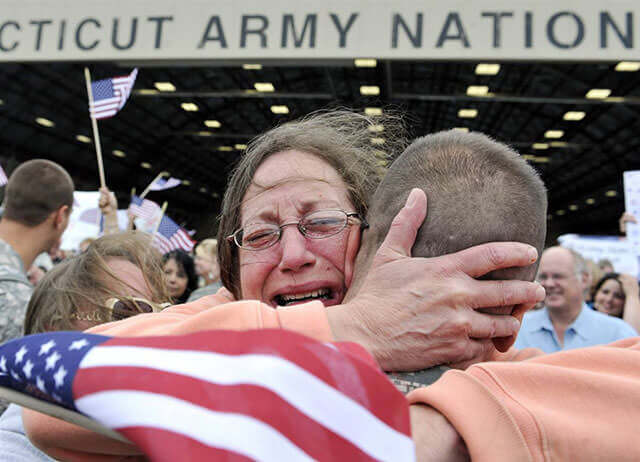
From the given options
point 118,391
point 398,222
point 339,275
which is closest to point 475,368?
point 398,222

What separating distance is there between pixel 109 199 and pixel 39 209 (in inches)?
34.7

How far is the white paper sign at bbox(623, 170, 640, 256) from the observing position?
556 centimetres

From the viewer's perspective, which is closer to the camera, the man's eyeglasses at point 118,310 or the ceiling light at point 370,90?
the man's eyeglasses at point 118,310

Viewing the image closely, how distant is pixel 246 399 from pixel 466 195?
63cm

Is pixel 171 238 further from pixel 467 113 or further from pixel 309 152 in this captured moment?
pixel 467 113

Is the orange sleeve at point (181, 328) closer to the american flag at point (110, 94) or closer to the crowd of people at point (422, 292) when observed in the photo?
the crowd of people at point (422, 292)

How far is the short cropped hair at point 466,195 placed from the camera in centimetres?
106

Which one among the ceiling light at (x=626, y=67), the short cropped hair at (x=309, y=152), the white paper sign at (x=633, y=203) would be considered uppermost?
the ceiling light at (x=626, y=67)

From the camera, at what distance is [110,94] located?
5.82 m

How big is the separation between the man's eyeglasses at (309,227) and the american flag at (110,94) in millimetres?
4691

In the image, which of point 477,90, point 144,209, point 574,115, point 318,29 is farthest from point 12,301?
point 574,115

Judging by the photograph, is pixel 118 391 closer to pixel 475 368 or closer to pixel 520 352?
pixel 475 368

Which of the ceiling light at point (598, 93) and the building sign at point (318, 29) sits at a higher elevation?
the ceiling light at point (598, 93)

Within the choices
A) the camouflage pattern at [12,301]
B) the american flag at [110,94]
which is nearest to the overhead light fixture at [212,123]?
the american flag at [110,94]
